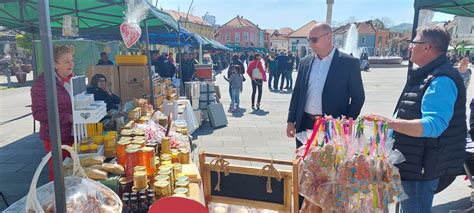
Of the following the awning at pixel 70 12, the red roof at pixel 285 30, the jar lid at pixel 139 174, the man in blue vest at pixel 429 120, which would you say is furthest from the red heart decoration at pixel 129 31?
the red roof at pixel 285 30

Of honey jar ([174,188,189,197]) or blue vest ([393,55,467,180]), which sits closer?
honey jar ([174,188,189,197])

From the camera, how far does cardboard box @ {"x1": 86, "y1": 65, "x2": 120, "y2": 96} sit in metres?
5.23

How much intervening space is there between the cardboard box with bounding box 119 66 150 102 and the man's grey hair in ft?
13.6

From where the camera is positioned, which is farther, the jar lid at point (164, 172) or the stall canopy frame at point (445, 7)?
the stall canopy frame at point (445, 7)

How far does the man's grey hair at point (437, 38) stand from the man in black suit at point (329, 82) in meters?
0.82

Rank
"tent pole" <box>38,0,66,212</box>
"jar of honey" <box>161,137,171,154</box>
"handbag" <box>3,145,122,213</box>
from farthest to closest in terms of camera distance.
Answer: "jar of honey" <box>161,137,171,154</box> → "handbag" <box>3,145,122,213</box> → "tent pole" <box>38,0,66,212</box>

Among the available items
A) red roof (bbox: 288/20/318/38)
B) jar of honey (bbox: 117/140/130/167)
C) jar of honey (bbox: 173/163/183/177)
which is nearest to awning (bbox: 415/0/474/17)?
jar of honey (bbox: 173/163/183/177)

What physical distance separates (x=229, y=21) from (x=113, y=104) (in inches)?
3192

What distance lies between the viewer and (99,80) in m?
4.84

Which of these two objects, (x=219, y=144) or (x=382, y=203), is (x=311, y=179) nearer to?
(x=382, y=203)

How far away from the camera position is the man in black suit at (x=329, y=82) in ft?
9.53

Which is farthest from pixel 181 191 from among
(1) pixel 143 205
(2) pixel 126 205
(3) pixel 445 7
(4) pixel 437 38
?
(3) pixel 445 7

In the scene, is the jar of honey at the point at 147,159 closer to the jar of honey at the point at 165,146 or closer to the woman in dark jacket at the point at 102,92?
the jar of honey at the point at 165,146

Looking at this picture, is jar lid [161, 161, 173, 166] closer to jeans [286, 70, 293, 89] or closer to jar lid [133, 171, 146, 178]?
jar lid [133, 171, 146, 178]
